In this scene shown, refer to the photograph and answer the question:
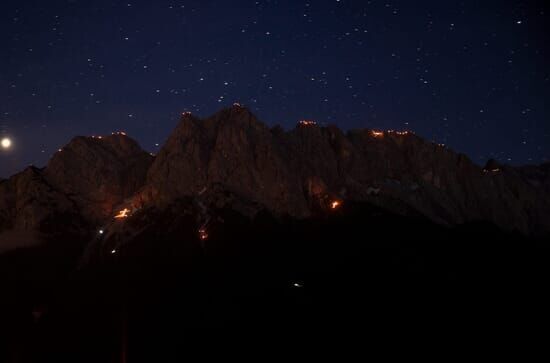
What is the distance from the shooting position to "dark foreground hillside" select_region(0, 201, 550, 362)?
118m

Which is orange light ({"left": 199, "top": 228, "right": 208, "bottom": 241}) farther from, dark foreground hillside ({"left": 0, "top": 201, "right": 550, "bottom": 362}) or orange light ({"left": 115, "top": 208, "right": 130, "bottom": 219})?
orange light ({"left": 115, "top": 208, "right": 130, "bottom": 219})

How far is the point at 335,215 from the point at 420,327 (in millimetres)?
78692

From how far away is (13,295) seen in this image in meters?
163

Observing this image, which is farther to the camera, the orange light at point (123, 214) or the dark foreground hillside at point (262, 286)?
the orange light at point (123, 214)

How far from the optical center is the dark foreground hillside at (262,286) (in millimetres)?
118062

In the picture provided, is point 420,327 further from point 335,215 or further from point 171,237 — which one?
point 171,237

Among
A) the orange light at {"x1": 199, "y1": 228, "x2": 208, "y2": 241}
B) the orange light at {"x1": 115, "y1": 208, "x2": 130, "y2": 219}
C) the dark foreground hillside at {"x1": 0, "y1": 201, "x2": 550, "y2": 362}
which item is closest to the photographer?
the dark foreground hillside at {"x1": 0, "y1": 201, "x2": 550, "y2": 362}

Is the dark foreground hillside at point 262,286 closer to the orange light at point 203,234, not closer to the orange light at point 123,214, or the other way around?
the orange light at point 203,234

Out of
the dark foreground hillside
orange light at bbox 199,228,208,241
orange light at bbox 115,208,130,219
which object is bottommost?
the dark foreground hillside

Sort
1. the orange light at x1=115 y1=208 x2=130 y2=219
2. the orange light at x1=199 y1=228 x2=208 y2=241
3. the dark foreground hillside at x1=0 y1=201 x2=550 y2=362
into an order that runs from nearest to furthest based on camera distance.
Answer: the dark foreground hillside at x1=0 y1=201 x2=550 y2=362
the orange light at x1=199 y1=228 x2=208 y2=241
the orange light at x1=115 y1=208 x2=130 y2=219

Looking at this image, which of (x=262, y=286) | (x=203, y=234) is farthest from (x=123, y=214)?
(x=262, y=286)

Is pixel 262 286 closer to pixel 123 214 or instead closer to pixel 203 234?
pixel 203 234

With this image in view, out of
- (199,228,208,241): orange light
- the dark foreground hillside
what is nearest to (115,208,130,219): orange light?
the dark foreground hillside

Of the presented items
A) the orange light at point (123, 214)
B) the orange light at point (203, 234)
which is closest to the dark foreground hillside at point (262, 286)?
the orange light at point (203, 234)
